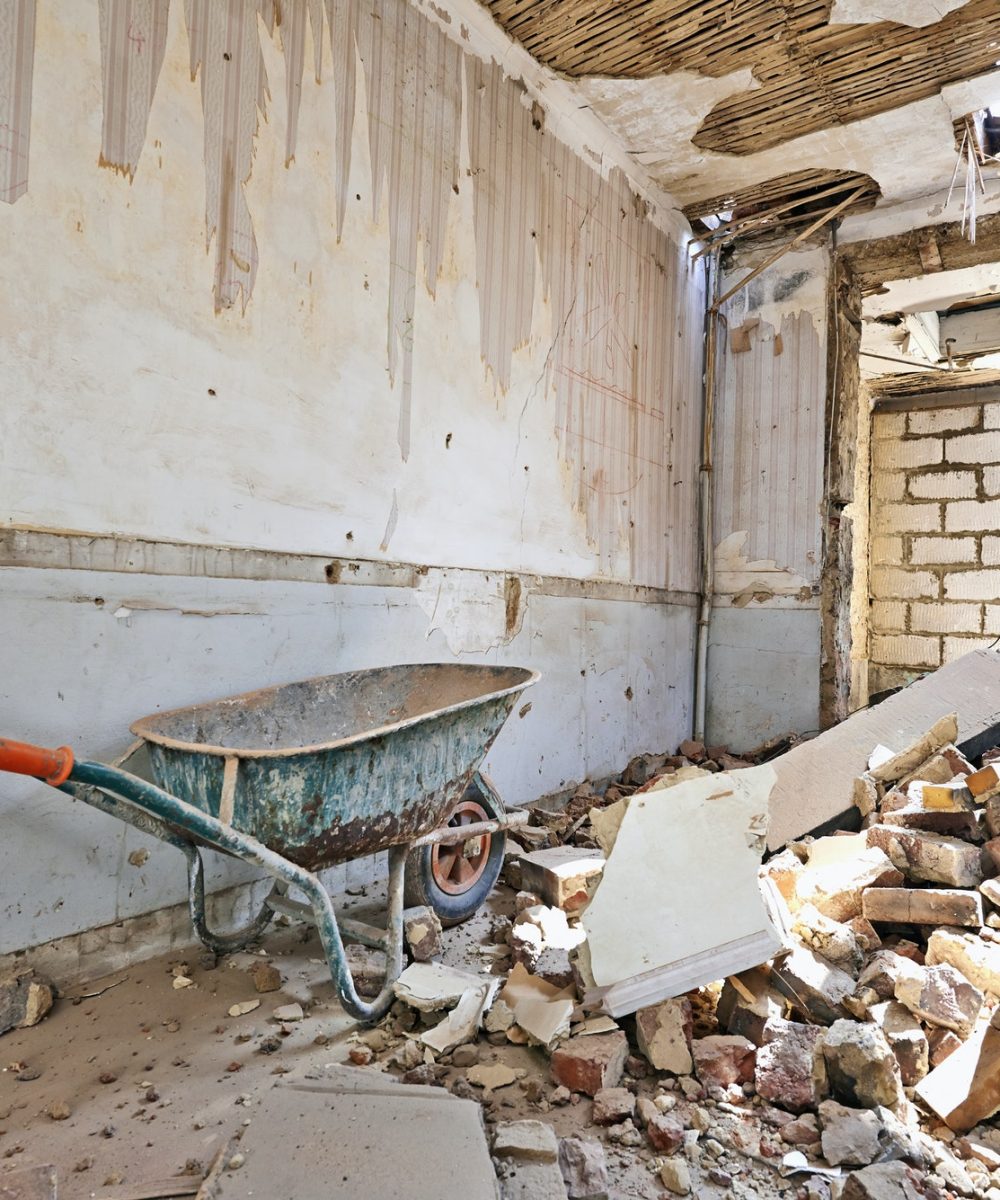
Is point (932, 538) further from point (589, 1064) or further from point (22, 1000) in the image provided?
point (22, 1000)

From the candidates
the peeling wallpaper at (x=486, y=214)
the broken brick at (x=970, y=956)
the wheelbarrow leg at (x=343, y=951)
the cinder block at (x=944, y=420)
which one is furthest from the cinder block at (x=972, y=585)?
the wheelbarrow leg at (x=343, y=951)

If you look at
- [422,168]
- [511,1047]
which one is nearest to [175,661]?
[511,1047]

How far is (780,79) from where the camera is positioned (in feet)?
11.4

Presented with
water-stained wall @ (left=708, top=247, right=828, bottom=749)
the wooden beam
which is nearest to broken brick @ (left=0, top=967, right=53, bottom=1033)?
water-stained wall @ (left=708, top=247, right=828, bottom=749)

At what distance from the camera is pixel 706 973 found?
177cm

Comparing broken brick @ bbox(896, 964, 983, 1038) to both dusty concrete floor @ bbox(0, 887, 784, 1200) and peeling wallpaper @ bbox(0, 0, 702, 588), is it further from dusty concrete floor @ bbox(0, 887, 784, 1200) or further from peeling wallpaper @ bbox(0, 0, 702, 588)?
peeling wallpaper @ bbox(0, 0, 702, 588)

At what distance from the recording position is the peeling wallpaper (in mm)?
2125

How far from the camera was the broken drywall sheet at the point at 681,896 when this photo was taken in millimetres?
1771

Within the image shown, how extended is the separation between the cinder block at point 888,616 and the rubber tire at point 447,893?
5992 mm

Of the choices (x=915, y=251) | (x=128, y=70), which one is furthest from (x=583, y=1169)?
(x=915, y=251)

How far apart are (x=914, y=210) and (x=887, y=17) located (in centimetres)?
154

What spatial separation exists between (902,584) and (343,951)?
6.92 meters

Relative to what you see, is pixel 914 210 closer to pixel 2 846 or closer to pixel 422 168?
pixel 422 168

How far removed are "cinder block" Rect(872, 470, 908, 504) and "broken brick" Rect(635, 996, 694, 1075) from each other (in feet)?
21.9
